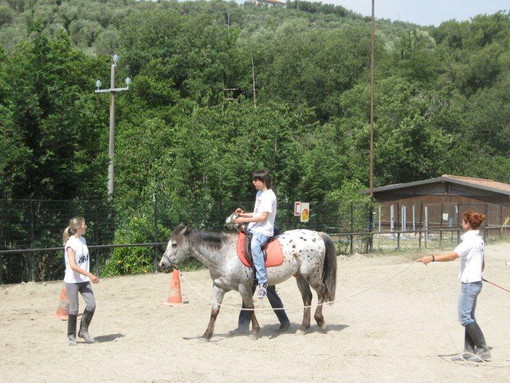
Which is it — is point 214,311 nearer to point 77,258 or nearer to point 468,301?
point 77,258

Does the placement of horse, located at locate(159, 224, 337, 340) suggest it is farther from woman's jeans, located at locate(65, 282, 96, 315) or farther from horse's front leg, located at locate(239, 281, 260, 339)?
woman's jeans, located at locate(65, 282, 96, 315)

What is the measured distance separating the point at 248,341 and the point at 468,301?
327 cm

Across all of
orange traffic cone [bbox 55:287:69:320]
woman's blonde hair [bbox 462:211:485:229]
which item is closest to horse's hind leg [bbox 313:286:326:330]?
woman's blonde hair [bbox 462:211:485:229]

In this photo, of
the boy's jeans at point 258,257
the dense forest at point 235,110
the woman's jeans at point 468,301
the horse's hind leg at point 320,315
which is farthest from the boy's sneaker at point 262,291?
the dense forest at point 235,110

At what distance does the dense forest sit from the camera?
19.2 meters

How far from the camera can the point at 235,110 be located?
5306cm

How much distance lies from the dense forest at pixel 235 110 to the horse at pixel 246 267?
8.37 meters

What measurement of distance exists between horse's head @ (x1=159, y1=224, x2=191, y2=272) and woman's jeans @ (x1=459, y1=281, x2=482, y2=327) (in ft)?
13.5

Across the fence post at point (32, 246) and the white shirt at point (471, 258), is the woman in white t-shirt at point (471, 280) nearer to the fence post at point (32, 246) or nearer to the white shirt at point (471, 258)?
the white shirt at point (471, 258)

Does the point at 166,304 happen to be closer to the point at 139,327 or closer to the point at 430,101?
the point at 139,327

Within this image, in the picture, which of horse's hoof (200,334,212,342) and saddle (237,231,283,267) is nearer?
horse's hoof (200,334,212,342)

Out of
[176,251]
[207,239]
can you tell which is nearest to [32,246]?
[176,251]

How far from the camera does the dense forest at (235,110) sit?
19.2 metres

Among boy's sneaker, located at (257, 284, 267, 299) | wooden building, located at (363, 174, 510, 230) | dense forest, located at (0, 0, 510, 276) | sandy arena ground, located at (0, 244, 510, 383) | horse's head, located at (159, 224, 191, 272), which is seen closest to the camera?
sandy arena ground, located at (0, 244, 510, 383)
